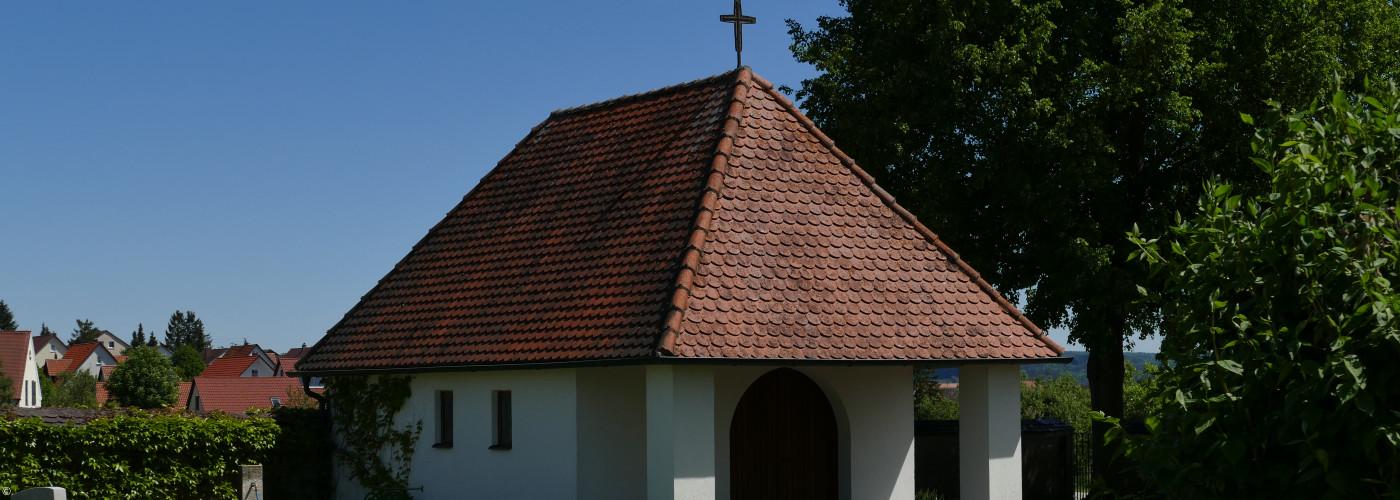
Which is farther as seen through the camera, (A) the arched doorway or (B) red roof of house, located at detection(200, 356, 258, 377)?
(B) red roof of house, located at detection(200, 356, 258, 377)

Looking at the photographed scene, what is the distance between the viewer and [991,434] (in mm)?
14891

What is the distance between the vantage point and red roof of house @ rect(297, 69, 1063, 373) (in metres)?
13.8

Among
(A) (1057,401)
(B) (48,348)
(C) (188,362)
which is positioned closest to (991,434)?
(A) (1057,401)

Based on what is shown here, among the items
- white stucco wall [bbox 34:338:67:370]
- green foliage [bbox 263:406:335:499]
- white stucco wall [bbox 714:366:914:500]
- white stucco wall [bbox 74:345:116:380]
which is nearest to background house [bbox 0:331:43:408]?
white stucco wall [bbox 74:345:116:380]

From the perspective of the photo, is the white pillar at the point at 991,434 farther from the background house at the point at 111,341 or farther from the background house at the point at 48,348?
the background house at the point at 111,341

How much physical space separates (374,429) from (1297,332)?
47.6ft

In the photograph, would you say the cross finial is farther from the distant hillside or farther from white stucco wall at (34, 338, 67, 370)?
white stucco wall at (34, 338, 67, 370)

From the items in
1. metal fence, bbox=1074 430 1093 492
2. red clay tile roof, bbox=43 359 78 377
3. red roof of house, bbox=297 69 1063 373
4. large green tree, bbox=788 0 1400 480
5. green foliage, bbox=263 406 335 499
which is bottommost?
metal fence, bbox=1074 430 1093 492

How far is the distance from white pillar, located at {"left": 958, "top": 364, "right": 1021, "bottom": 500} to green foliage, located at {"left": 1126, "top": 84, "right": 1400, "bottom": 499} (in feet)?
29.7

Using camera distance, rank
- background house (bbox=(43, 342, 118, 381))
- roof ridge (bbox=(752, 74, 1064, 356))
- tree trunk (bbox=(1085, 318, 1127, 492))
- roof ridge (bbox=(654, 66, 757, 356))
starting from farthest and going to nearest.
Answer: background house (bbox=(43, 342, 118, 381))
tree trunk (bbox=(1085, 318, 1127, 492))
roof ridge (bbox=(752, 74, 1064, 356))
roof ridge (bbox=(654, 66, 757, 356))

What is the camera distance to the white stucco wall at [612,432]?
48.5 ft

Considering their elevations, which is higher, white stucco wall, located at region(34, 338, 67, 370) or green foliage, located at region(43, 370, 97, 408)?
white stucco wall, located at region(34, 338, 67, 370)

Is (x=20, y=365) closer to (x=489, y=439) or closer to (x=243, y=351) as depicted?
(x=243, y=351)

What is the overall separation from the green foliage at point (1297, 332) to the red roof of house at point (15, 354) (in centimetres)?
8706
